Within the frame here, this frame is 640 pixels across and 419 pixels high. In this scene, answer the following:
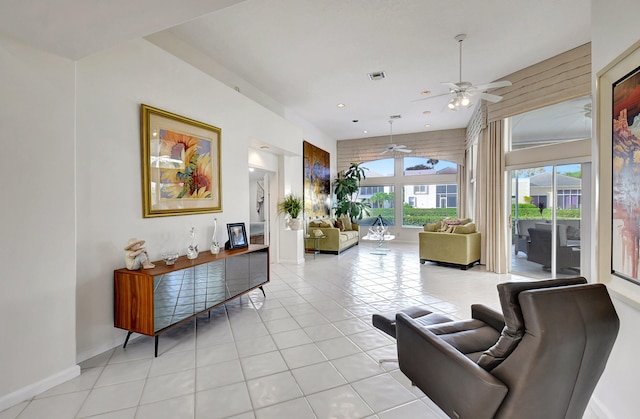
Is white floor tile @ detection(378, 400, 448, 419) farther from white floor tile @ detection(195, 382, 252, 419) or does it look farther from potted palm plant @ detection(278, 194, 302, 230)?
potted palm plant @ detection(278, 194, 302, 230)

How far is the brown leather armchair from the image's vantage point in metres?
1.18

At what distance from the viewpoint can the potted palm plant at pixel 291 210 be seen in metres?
6.38

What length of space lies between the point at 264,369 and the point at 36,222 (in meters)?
2.03

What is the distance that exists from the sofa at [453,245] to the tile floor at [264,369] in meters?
1.68

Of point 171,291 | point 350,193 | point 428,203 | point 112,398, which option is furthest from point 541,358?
point 428,203

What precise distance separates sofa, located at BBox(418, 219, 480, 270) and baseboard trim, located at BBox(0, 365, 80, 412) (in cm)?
586

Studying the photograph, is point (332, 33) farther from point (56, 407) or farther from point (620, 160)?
point (56, 407)

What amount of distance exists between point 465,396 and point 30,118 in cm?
322

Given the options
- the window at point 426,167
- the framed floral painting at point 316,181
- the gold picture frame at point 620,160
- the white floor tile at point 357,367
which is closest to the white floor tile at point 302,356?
the white floor tile at point 357,367

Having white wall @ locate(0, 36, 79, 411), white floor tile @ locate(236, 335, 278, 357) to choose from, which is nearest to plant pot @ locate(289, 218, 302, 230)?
white floor tile @ locate(236, 335, 278, 357)

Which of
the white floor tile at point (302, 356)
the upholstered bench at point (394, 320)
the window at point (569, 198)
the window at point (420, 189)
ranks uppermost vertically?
the window at point (420, 189)

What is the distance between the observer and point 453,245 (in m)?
5.92

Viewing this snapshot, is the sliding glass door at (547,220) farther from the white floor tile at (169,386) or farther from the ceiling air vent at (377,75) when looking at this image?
the white floor tile at (169,386)

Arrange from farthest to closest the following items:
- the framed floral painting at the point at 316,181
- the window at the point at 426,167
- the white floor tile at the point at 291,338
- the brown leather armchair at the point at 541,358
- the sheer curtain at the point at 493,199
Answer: the window at the point at 426,167 < the framed floral painting at the point at 316,181 < the sheer curtain at the point at 493,199 < the white floor tile at the point at 291,338 < the brown leather armchair at the point at 541,358
